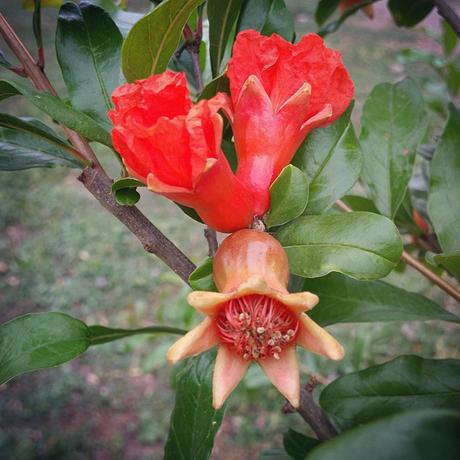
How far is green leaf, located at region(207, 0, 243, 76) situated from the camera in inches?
30.1

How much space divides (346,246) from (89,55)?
18.8 inches

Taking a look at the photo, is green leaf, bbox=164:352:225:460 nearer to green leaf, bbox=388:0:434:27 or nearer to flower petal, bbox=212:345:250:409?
flower petal, bbox=212:345:250:409

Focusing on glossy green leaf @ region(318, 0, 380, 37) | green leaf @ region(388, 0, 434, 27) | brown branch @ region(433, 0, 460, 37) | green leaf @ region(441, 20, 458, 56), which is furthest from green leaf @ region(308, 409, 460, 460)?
green leaf @ region(441, 20, 458, 56)

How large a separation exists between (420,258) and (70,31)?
88 centimetres

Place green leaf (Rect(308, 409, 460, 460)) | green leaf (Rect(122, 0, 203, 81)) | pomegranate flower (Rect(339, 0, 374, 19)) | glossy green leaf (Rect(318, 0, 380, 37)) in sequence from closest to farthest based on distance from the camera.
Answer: green leaf (Rect(308, 409, 460, 460)) → green leaf (Rect(122, 0, 203, 81)) → glossy green leaf (Rect(318, 0, 380, 37)) → pomegranate flower (Rect(339, 0, 374, 19))

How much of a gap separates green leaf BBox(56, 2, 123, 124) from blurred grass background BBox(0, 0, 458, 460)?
56.9 inches

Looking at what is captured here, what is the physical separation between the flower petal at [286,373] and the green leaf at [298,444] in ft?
1.29

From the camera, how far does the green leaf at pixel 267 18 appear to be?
84cm

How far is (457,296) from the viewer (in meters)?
0.85

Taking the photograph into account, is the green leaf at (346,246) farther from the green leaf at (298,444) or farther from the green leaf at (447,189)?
the green leaf at (298,444)

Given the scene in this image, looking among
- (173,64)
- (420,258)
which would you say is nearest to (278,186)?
Answer: (173,64)

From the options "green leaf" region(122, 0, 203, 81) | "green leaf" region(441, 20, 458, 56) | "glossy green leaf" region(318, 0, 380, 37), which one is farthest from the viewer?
"green leaf" region(441, 20, 458, 56)

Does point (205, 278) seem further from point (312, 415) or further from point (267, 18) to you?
point (267, 18)

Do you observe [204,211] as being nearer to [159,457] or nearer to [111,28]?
[111,28]
